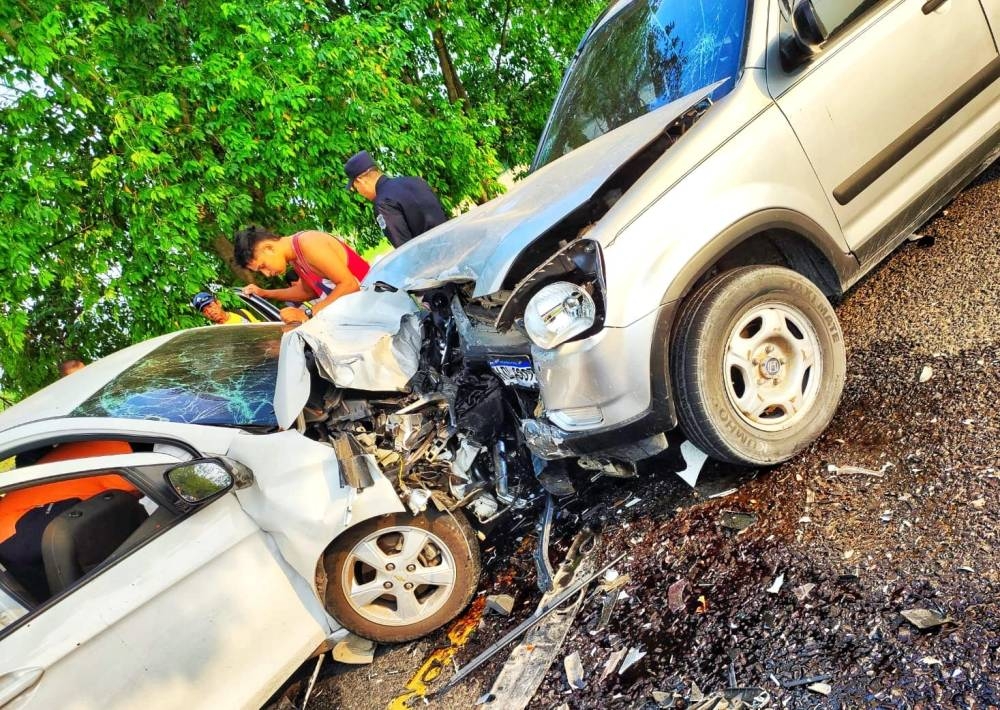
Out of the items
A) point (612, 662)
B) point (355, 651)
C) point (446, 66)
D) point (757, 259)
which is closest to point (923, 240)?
point (757, 259)

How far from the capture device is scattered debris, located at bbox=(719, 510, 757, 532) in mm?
2727

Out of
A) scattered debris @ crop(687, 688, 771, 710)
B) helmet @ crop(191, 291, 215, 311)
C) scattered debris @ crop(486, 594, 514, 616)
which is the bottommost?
scattered debris @ crop(687, 688, 771, 710)

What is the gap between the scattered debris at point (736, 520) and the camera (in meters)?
2.73

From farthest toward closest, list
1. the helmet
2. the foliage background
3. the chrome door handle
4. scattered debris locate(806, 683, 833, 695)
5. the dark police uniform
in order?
1. the helmet
2. the foliage background
3. the dark police uniform
4. the chrome door handle
5. scattered debris locate(806, 683, 833, 695)

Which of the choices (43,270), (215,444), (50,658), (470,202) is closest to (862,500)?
(215,444)

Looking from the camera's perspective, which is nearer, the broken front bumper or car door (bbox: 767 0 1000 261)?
the broken front bumper

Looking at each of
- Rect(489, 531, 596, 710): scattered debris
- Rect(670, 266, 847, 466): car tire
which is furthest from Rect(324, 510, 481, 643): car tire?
Rect(670, 266, 847, 466): car tire

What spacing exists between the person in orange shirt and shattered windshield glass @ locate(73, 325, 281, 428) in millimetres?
195

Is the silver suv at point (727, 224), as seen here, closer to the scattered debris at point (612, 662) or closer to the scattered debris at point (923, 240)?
the scattered debris at point (923, 240)

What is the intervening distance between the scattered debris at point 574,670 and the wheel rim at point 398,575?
721 mm

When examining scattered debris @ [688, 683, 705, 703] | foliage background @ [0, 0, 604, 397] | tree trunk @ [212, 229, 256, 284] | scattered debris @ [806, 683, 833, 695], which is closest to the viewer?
scattered debris @ [806, 683, 833, 695]

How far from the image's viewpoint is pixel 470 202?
808cm

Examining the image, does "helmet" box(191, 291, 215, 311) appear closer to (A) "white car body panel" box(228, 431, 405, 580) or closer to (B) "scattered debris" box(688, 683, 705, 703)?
(A) "white car body panel" box(228, 431, 405, 580)

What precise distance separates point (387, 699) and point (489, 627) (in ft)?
1.80
